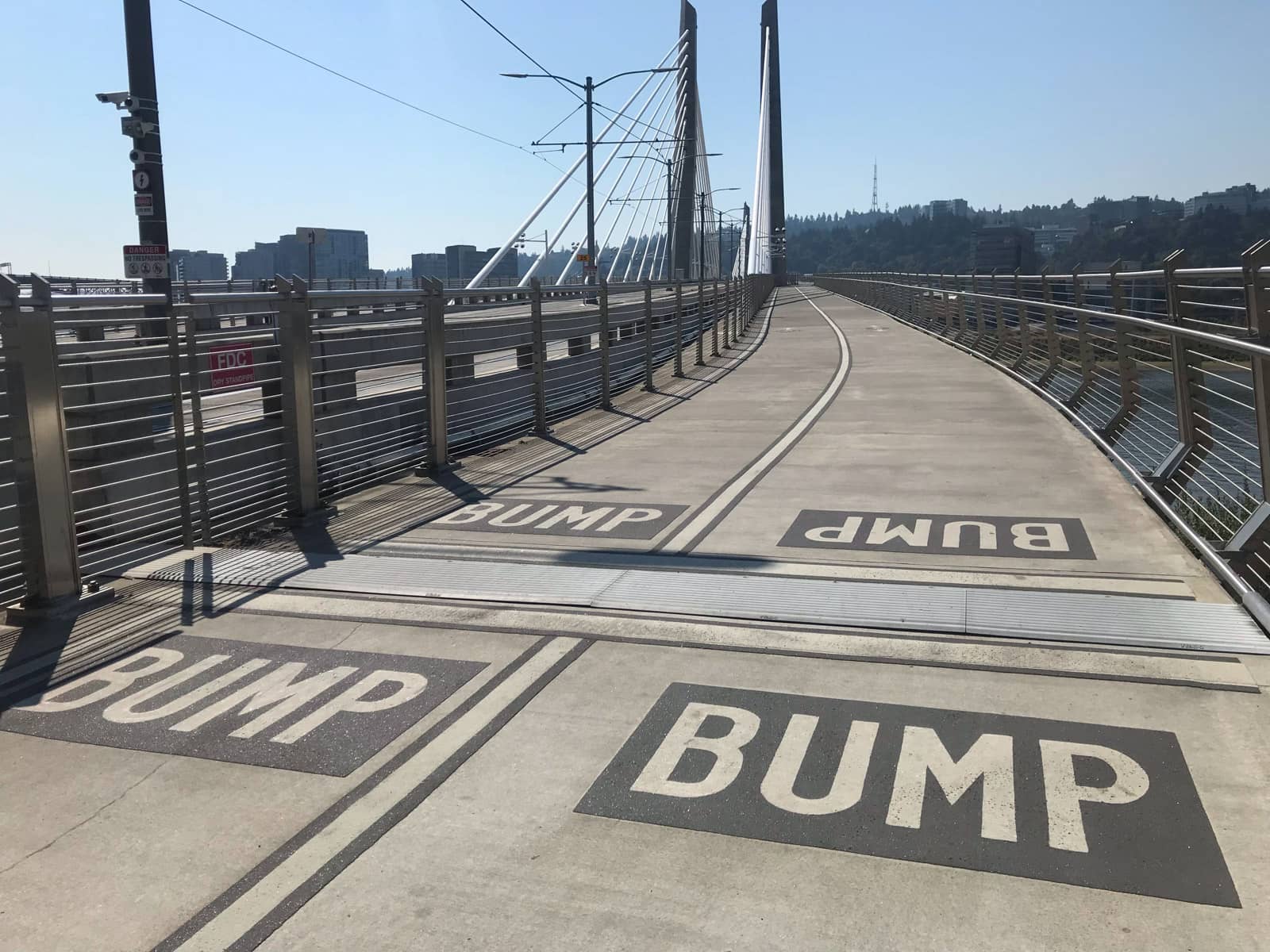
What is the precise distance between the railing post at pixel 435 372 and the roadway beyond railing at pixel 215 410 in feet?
0.05

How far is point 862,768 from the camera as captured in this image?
3916 mm

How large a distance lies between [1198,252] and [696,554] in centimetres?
1931

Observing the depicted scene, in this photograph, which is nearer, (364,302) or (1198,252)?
(364,302)

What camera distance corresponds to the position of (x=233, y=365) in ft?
26.4

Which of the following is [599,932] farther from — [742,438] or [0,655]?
[742,438]

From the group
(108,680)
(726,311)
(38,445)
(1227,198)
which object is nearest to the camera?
(108,680)

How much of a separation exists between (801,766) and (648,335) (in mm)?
13709

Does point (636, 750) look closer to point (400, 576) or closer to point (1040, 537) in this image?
point (400, 576)

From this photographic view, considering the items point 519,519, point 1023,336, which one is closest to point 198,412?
point 519,519

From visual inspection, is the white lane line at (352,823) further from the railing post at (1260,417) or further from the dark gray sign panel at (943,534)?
the railing post at (1260,417)

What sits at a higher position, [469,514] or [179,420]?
[179,420]

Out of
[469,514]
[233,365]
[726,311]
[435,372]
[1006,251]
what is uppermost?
[1006,251]

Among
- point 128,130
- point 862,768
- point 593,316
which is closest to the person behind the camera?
point 862,768

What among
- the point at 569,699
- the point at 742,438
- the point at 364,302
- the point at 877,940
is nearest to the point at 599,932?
the point at 877,940
